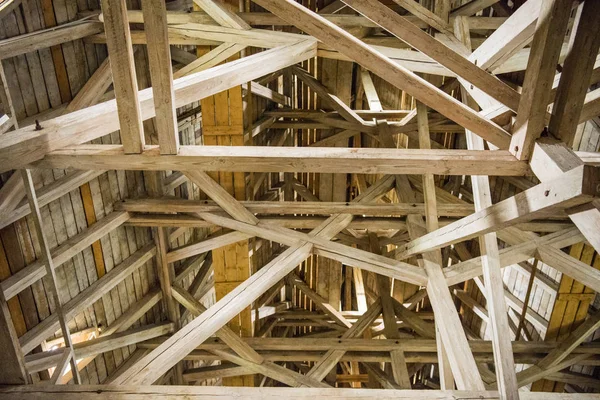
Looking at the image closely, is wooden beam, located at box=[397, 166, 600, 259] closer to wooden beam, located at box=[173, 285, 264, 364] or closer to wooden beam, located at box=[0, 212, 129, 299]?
wooden beam, located at box=[173, 285, 264, 364]

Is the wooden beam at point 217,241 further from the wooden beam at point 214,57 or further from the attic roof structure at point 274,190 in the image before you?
the wooden beam at point 214,57

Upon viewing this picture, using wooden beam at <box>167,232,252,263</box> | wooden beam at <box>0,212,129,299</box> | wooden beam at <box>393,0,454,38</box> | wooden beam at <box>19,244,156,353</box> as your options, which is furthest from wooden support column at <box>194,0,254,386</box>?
wooden beam at <box>393,0,454,38</box>

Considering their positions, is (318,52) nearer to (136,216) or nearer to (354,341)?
(136,216)

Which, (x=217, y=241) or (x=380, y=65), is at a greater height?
(x=380, y=65)

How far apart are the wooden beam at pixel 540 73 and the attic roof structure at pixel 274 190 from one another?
1 cm

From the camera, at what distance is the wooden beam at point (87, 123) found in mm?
2471

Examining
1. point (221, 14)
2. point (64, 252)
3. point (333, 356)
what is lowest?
point (333, 356)

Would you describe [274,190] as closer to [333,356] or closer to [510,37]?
[333,356]

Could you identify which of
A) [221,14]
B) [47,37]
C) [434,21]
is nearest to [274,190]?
[221,14]

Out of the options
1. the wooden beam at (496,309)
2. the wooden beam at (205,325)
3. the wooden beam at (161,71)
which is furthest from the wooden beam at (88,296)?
the wooden beam at (496,309)

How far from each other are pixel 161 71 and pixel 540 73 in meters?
1.95

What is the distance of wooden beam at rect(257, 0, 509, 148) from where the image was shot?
8.39 ft

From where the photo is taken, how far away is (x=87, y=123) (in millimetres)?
2674

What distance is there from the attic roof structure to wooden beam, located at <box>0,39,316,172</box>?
0.04 ft
